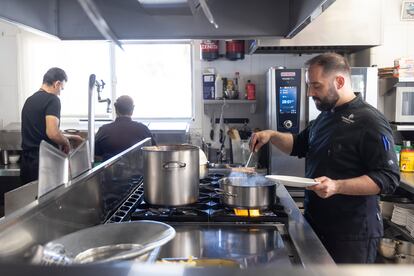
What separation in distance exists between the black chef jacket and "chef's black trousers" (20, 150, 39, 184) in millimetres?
2136

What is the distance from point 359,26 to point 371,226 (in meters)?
1.97

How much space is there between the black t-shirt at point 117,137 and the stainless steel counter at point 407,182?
171 centimetres

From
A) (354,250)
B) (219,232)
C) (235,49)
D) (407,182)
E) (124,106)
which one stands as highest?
(235,49)

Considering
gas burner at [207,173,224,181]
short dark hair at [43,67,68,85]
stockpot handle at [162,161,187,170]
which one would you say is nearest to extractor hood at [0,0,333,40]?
stockpot handle at [162,161,187,170]

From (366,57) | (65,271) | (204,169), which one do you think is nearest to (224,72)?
(366,57)

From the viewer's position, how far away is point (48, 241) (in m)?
0.91

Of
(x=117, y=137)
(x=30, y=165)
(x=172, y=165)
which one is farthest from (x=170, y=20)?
(x=30, y=165)

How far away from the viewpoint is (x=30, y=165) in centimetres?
311

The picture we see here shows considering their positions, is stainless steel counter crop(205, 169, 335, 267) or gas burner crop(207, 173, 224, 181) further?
gas burner crop(207, 173, 224, 181)

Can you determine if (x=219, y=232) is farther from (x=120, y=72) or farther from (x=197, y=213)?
(x=120, y=72)

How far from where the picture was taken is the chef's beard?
185cm

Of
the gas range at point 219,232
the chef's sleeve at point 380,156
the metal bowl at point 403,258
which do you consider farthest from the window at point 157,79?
the gas range at point 219,232

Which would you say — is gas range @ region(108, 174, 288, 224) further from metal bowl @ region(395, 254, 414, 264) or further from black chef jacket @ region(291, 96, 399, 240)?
metal bowl @ region(395, 254, 414, 264)

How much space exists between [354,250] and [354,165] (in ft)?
1.15
